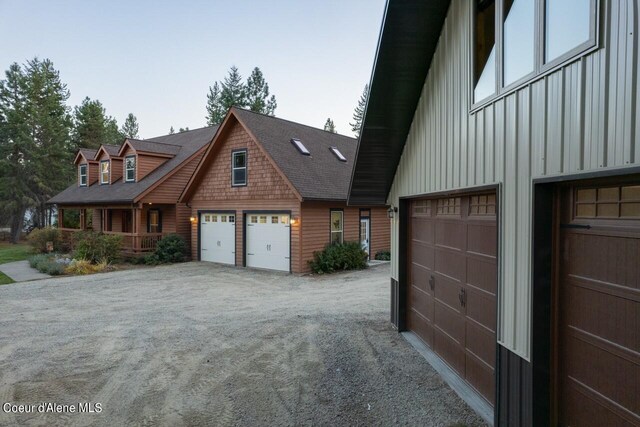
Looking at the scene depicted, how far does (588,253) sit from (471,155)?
1.76 meters

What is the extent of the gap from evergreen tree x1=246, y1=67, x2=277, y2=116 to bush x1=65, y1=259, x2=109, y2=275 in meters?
31.2

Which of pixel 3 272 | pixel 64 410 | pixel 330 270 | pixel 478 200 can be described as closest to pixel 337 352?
pixel 478 200

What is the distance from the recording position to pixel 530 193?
3.18 metres

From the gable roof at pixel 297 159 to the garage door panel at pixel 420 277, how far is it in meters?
6.93

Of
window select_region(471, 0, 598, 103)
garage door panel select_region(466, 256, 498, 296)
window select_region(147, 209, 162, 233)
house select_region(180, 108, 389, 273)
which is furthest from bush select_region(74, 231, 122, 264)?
window select_region(471, 0, 598, 103)

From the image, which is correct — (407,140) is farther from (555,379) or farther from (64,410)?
(64,410)

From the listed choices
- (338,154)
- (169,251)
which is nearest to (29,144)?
(169,251)

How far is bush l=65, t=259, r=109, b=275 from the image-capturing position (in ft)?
46.5

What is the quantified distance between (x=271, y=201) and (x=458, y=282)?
10.3 metres

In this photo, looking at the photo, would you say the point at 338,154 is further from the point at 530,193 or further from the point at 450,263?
the point at 530,193

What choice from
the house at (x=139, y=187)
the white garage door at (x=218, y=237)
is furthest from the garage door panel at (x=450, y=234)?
the house at (x=139, y=187)

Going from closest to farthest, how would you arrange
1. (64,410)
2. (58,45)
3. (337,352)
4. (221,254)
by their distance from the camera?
(64,410)
(337,352)
(58,45)
(221,254)

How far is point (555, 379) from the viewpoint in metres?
3.16

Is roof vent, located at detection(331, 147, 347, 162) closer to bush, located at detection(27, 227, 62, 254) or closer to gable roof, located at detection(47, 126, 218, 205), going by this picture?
gable roof, located at detection(47, 126, 218, 205)
